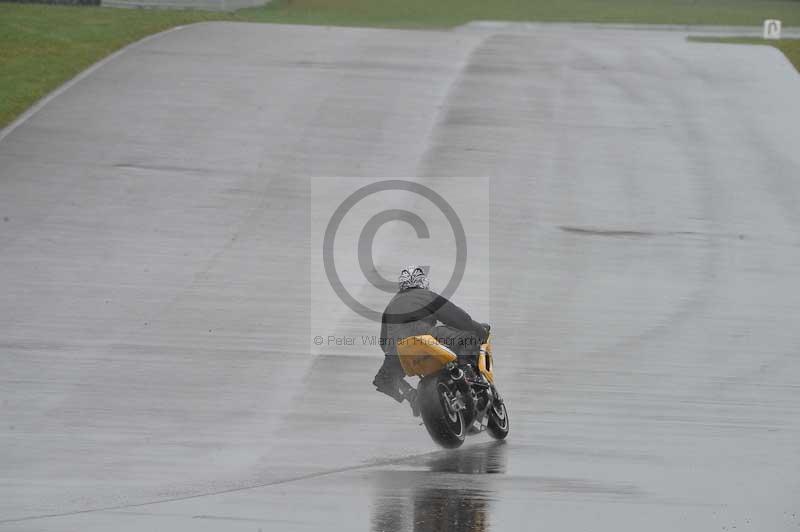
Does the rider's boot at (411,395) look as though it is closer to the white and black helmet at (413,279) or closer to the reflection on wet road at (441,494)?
the reflection on wet road at (441,494)

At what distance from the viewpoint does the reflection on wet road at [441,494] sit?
9.25 meters

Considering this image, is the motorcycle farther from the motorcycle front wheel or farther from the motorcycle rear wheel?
the motorcycle rear wheel

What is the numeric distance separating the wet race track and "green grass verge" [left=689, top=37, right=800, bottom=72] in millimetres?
902

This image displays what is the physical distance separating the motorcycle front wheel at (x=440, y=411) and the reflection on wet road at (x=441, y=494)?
0.15 m

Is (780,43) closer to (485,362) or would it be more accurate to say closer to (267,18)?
(267,18)

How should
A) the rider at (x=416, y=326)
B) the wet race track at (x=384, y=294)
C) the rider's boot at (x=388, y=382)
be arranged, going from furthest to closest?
the rider's boot at (x=388, y=382) < the rider at (x=416, y=326) < the wet race track at (x=384, y=294)

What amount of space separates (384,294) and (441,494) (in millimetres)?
8254

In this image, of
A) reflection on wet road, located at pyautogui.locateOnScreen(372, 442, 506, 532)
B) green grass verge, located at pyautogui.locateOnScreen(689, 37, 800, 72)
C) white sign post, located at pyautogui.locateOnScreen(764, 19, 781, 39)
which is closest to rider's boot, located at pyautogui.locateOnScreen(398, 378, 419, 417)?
reflection on wet road, located at pyautogui.locateOnScreen(372, 442, 506, 532)

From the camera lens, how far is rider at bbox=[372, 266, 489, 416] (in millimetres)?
11938

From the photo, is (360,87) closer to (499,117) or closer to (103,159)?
(499,117)

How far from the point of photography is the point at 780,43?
39.6 meters

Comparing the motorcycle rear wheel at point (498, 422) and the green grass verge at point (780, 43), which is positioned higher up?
the green grass verge at point (780, 43)

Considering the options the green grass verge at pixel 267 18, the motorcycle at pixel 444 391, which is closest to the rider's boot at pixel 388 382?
the motorcycle at pixel 444 391

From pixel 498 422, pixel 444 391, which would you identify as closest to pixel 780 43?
pixel 498 422
